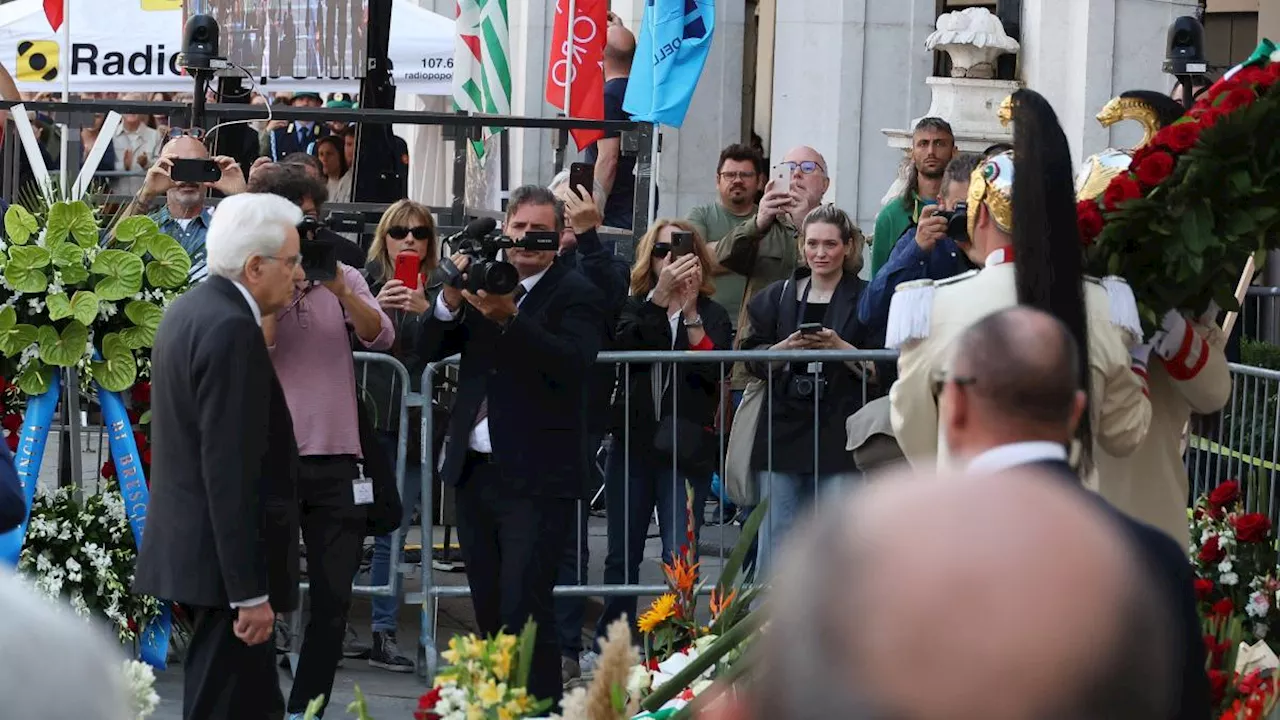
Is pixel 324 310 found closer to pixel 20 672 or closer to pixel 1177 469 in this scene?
pixel 1177 469

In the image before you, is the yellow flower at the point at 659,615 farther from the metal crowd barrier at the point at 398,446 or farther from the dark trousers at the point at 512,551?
the metal crowd barrier at the point at 398,446

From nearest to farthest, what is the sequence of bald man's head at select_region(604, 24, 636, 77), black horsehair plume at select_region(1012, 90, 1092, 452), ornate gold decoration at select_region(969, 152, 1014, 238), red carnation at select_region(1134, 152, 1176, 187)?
black horsehair plume at select_region(1012, 90, 1092, 452)
ornate gold decoration at select_region(969, 152, 1014, 238)
red carnation at select_region(1134, 152, 1176, 187)
bald man's head at select_region(604, 24, 636, 77)

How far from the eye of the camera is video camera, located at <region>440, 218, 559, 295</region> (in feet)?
20.8

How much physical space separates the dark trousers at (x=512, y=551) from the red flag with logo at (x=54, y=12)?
29.3 feet

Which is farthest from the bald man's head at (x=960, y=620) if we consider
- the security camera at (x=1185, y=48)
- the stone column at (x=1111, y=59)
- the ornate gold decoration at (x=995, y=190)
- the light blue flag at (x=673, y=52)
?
the light blue flag at (x=673, y=52)

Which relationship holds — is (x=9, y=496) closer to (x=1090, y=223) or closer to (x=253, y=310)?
(x=253, y=310)

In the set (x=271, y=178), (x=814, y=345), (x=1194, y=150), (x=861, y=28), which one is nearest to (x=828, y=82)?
(x=861, y=28)

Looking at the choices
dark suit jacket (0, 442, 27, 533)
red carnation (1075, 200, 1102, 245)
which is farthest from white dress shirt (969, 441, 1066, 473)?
red carnation (1075, 200, 1102, 245)

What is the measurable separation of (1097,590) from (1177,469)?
380 centimetres

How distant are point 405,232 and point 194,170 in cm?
84

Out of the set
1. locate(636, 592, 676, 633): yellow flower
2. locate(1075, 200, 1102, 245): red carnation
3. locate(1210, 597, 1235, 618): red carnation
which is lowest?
locate(1210, 597, 1235, 618): red carnation

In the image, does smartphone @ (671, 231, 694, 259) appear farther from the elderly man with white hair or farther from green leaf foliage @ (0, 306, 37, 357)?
the elderly man with white hair

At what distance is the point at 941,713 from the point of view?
4.57 feet

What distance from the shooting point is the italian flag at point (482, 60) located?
12641 millimetres
